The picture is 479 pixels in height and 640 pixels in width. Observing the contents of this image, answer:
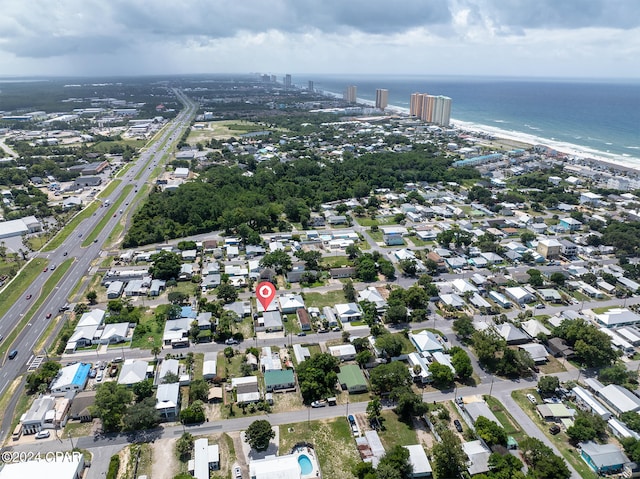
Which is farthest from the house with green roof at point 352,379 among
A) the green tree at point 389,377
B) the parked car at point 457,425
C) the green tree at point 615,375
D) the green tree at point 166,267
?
the green tree at point 166,267

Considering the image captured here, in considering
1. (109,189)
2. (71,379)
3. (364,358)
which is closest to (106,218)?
(109,189)

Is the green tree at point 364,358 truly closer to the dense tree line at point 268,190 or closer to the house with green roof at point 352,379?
the house with green roof at point 352,379

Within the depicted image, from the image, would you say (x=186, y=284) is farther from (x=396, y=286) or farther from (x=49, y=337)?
(x=396, y=286)

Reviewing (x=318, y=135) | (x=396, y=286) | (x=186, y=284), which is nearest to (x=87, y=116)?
(x=318, y=135)

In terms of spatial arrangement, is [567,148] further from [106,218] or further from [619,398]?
[106,218]

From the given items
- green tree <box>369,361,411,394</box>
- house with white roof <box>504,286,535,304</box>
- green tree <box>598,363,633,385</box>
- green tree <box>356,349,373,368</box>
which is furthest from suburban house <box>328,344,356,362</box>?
house with white roof <box>504,286,535,304</box>

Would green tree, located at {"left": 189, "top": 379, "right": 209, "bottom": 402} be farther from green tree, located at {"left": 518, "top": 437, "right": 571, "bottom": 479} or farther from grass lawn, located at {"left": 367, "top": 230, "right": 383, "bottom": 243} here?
grass lawn, located at {"left": 367, "top": 230, "right": 383, "bottom": 243}
